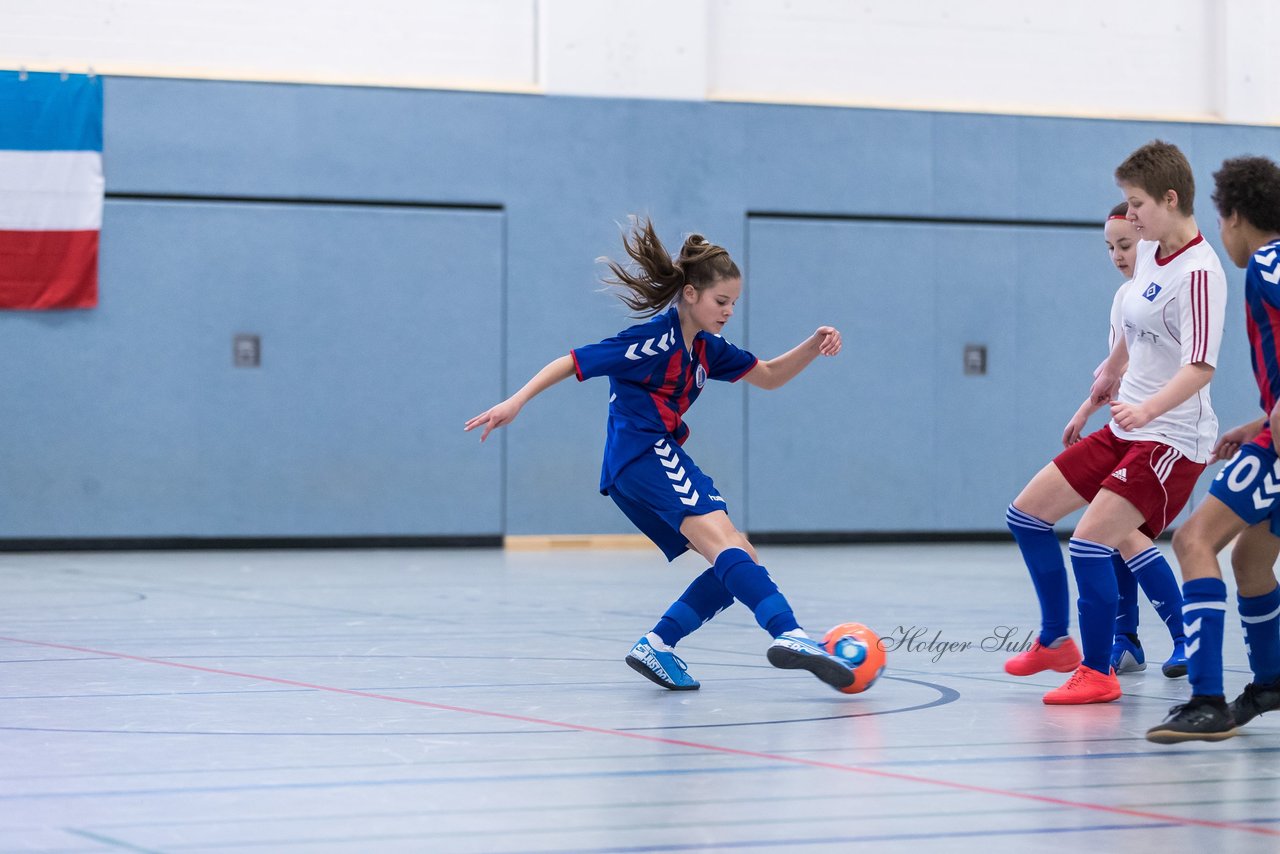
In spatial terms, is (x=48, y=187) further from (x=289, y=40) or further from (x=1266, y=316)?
(x=1266, y=316)

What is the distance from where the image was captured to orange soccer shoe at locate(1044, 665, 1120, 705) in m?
4.81

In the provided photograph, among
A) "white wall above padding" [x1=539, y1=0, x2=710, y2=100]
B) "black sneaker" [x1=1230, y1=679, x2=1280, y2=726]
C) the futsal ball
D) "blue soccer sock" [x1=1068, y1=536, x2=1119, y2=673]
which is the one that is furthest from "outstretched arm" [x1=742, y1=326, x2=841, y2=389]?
"white wall above padding" [x1=539, y1=0, x2=710, y2=100]

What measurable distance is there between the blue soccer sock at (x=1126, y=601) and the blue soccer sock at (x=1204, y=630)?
149cm

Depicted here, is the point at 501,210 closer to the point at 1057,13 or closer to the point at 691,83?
the point at 691,83

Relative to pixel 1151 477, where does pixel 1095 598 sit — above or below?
below

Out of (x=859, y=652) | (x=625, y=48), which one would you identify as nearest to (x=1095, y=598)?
(x=859, y=652)

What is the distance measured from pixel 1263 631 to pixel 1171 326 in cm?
103

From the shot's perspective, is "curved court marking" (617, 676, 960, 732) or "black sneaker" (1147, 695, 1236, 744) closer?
"black sneaker" (1147, 695, 1236, 744)

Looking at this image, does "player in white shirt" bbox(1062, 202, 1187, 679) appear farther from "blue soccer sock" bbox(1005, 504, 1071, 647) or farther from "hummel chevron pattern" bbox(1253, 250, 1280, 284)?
"hummel chevron pattern" bbox(1253, 250, 1280, 284)

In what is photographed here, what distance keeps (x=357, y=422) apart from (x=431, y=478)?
2.56ft

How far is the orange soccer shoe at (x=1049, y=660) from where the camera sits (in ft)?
17.3

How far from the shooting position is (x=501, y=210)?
1363 cm

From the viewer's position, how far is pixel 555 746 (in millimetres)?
3955

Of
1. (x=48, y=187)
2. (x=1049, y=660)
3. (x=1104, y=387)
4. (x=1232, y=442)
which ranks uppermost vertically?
(x=48, y=187)
